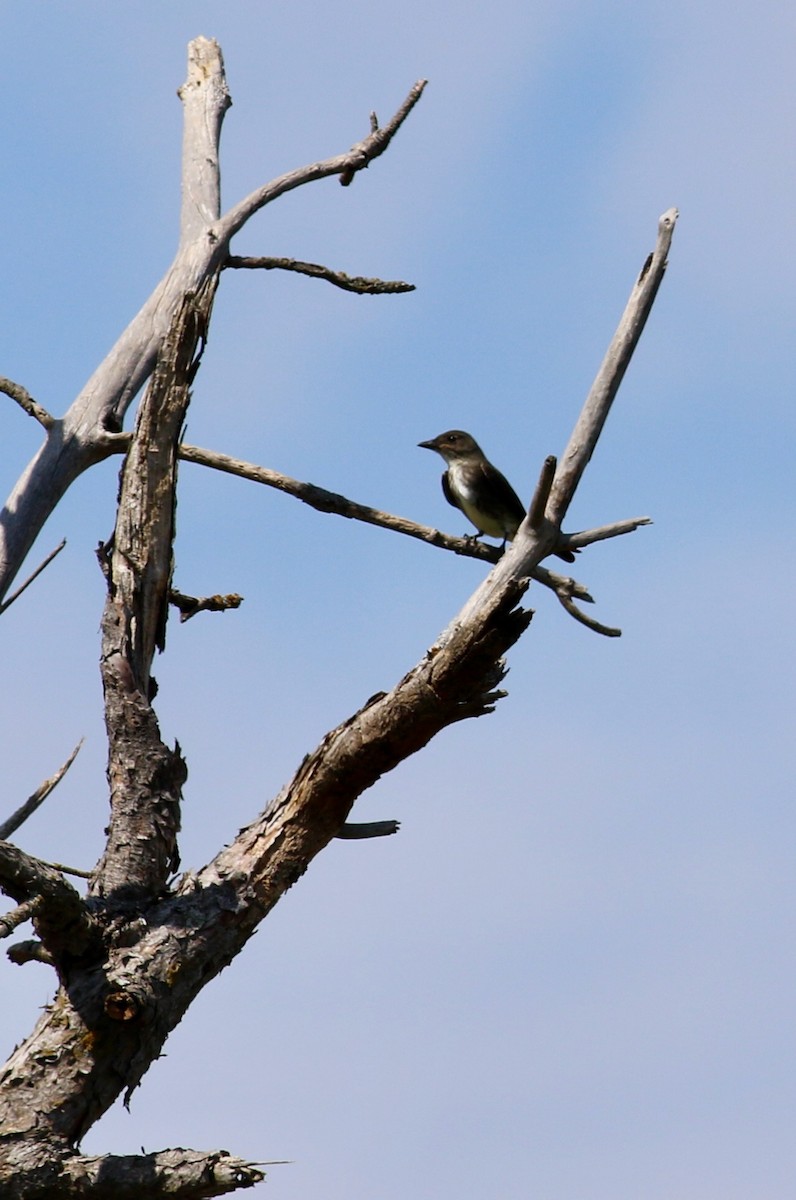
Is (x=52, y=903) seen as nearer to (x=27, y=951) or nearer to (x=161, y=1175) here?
(x=27, y=951)

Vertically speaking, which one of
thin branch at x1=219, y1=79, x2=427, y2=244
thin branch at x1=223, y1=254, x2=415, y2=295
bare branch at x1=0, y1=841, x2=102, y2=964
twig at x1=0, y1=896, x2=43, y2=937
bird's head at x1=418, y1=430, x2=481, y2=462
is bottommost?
twig at x1=0, y1=896, x2=43, y2=937

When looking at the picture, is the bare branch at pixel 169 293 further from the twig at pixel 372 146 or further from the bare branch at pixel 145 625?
the bare branch at pixel 145 625

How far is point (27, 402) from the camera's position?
23.4 ft

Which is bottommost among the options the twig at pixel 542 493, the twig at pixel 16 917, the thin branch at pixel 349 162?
the twig at pixel 16 917

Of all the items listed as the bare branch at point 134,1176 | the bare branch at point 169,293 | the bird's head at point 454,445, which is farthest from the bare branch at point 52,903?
the bird's head at point 454,445

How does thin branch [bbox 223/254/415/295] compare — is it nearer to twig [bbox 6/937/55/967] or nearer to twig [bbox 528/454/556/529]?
twig [bbox 528/454/556/529]

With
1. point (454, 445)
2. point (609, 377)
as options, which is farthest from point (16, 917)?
point (454, 445)

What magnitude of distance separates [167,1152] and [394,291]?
4659 mm

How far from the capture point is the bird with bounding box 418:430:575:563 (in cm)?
1340

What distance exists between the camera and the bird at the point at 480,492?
13.4 meters

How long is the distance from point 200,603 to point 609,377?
2.06m

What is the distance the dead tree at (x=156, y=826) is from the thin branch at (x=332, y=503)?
778 millimetres

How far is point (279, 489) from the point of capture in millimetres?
7617

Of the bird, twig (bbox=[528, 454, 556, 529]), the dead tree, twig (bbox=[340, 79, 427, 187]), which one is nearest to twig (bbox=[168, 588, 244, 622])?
the dead tree
